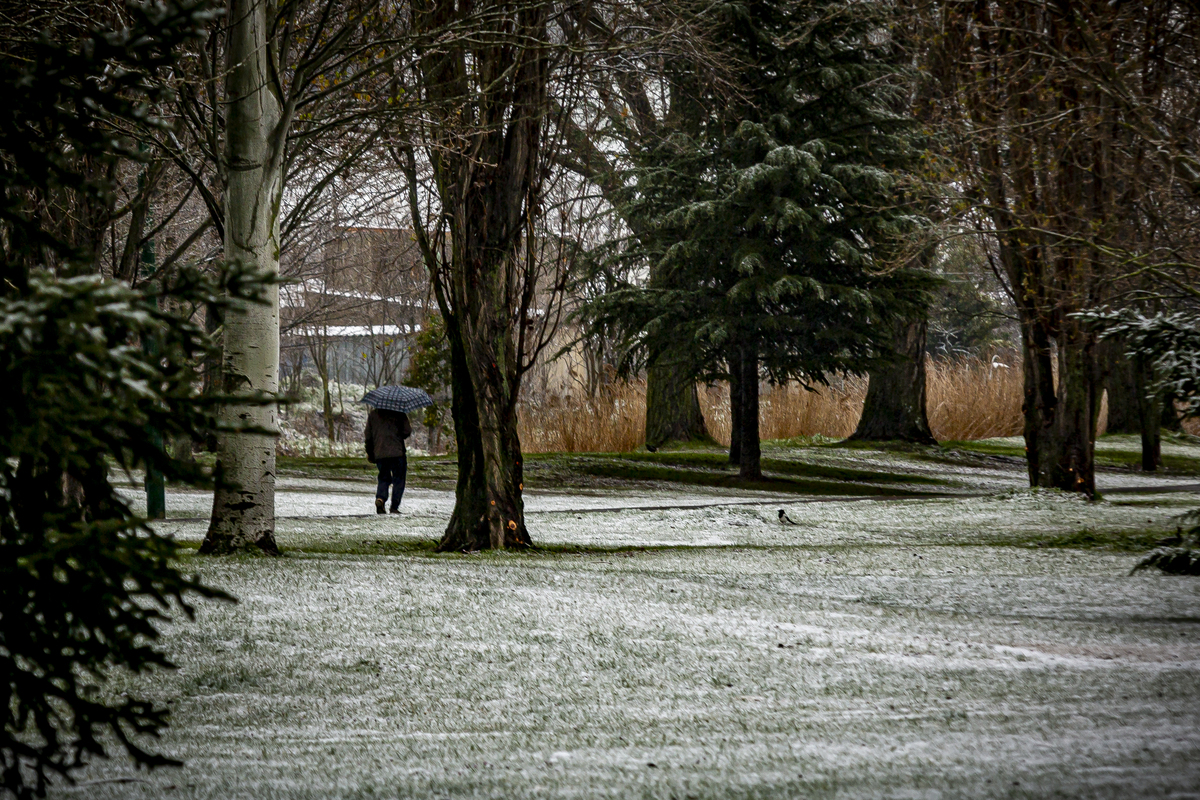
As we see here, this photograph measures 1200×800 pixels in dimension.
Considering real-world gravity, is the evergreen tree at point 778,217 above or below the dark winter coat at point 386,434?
above

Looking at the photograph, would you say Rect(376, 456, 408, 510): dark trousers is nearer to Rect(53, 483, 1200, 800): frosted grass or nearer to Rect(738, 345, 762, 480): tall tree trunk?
Rect(53, 483, 1200, 800): frosted grass

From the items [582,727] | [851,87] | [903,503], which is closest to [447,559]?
[582,727]

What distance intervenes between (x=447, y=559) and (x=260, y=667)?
11.3 feet

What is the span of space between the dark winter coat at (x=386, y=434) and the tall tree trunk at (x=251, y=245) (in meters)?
5.05

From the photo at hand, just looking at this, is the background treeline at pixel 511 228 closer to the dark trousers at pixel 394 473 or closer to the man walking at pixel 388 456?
the man walking at pixel 388 456

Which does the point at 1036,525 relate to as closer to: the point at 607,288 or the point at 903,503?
the point at 903,503

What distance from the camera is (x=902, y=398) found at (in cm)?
2394

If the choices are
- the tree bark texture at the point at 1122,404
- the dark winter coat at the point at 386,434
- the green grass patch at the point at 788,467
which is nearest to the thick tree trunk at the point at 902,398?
the green grass patch at the point at 788,467

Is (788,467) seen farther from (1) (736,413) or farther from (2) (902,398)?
(2) (902,398)

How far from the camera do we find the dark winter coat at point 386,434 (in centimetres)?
1306

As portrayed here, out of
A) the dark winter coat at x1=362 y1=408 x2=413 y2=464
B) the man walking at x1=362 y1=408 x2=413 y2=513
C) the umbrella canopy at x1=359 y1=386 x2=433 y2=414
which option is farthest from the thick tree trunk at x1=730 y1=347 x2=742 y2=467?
the man walking at x1=362 y1=408 x2=413 y2=513

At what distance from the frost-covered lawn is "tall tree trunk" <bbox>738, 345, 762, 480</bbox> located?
1061 centimetres

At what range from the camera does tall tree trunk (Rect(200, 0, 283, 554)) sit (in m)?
7.59

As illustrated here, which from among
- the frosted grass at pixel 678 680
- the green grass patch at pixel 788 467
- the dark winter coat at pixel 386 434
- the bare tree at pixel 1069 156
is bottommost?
the frosted grass at pixel 678 680
